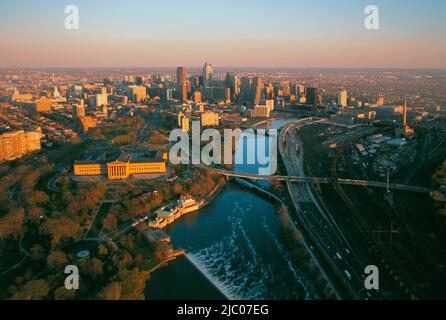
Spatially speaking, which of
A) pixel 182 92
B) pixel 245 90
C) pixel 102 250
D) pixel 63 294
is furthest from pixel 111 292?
pixel 245 90

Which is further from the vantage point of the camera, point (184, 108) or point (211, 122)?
point (184, 108)

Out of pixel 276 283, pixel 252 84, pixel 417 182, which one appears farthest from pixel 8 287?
pixel 252 84

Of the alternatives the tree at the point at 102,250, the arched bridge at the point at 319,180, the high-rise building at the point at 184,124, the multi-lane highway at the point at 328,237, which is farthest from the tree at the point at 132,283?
the high-rise building at the point at 184,124

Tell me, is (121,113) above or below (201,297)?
above

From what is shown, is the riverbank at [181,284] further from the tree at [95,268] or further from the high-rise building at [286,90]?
the high-rise building at [286,90]

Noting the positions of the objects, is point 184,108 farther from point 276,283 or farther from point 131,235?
point 276,283

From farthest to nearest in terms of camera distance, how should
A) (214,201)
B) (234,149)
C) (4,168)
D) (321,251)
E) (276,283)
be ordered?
(234,149) → (4,168) → (214,201) → (321,251) → (276,283)

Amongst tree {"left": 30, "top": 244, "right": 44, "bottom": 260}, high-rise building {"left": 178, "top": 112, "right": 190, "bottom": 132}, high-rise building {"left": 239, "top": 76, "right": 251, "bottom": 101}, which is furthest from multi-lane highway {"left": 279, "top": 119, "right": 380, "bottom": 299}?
high-rise building {"left": 239, "top": 76, "right": 251, "bottom": 101}

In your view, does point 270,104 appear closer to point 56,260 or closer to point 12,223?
point 12,223
